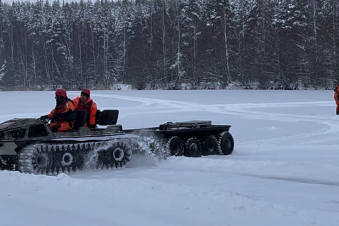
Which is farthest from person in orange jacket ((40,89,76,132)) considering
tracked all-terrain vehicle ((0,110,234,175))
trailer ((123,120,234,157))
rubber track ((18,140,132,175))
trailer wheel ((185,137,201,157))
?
trailer wheel ((185,137,201,157))

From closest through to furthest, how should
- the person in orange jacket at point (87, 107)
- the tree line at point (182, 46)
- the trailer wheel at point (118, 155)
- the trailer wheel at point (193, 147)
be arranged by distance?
the trailer wheel at point (118, 155), the person in orange jacket at point (87, 107), the trailer wheel at point (193, 147), the tree line at point (182, 46)

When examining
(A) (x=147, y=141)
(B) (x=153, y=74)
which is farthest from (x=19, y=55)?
(A) (x=147, y=141)

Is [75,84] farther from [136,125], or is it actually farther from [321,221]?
[321,221]

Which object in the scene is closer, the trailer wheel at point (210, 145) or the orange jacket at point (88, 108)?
the orange jacket at point (88, 108)

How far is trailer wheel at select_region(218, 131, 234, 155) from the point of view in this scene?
11.7 metres

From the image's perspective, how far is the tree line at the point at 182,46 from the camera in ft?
141

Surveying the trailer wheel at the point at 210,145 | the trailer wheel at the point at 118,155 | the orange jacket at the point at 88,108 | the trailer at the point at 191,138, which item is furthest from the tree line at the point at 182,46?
the trailer wheel at the point at 118,155

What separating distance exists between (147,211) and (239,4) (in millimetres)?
52684

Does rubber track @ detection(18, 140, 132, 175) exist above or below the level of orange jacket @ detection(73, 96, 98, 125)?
below

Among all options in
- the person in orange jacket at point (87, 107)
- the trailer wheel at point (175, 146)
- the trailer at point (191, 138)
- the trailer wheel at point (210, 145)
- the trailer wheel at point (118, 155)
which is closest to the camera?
the trailer wheel at point (118, 155)

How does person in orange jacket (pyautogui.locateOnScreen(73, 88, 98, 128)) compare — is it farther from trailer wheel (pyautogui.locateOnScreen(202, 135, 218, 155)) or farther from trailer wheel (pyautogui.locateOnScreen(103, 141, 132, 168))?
trailer wheel (pyautogui.locateOnScreen(202, 135, 218, 155))

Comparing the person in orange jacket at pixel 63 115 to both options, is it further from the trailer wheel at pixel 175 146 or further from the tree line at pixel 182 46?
the tree line at pixel 182 46

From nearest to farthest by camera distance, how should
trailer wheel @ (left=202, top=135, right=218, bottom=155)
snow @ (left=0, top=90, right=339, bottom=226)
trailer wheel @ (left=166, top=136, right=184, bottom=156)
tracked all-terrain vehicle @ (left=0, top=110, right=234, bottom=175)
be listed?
snow @ (left=0, top=90, right=339, bottom=226)
tracked all-terrain vehicle @ (left=0, top=110, right=234, bottom=175)
trailer wheel @ (left=166, top=136, right=184, bottom=156)
trailer wheel @ (left=202, top=135, right=218, bottom=155)

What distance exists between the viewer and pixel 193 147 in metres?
11.2
